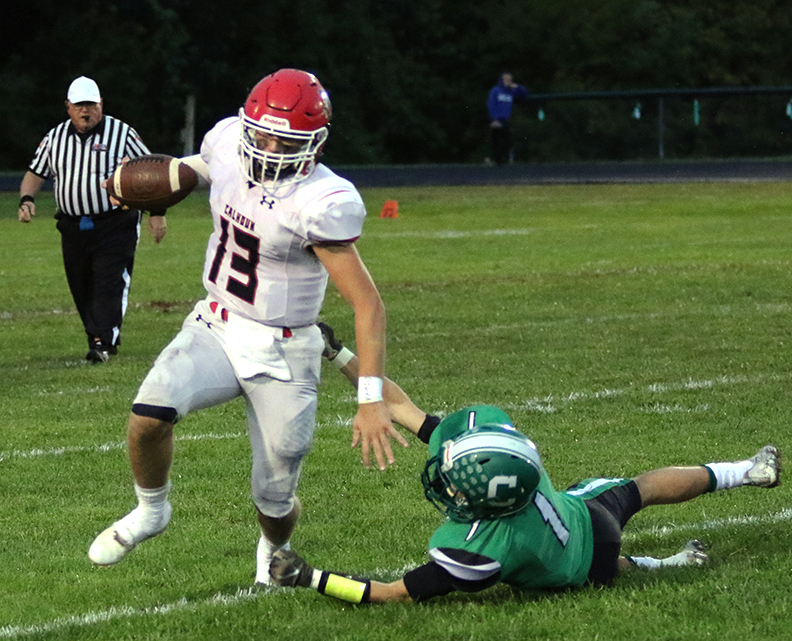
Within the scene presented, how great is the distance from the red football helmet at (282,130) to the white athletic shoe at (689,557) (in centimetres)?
168

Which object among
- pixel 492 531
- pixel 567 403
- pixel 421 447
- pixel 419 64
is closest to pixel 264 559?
pixel 492 531

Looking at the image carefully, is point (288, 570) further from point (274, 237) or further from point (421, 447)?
point (421, 447)

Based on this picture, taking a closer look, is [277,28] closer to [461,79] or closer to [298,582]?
[461,79]

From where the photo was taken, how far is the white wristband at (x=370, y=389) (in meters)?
4.11

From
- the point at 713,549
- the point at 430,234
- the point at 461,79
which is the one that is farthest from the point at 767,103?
the point at 713,549

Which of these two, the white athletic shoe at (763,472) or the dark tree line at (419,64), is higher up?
the white athletic shoe at (763,472)

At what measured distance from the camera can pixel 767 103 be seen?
31.1 metres

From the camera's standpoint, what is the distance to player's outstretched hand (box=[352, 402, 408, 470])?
4.04m

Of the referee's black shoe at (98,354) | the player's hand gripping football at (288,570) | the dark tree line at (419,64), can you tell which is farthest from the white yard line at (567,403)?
the dark tree line at (419,64)

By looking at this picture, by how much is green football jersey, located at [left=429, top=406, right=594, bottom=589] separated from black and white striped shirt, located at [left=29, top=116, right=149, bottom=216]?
5318 mm

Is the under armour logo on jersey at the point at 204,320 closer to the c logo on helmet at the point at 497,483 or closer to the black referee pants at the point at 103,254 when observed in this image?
the c logo on helmet at the point at 497,483

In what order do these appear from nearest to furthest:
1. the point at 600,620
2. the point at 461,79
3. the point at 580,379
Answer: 1. the point at 600,620
2. the point at 580,379
3. the point at 461,79

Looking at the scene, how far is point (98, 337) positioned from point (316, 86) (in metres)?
4.91

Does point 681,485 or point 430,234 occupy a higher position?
point 681,485
